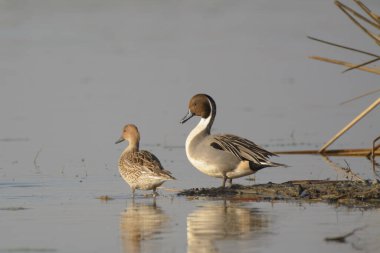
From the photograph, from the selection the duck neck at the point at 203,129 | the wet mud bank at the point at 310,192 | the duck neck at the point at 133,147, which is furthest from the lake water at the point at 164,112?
the duck neck at the point at 203,129

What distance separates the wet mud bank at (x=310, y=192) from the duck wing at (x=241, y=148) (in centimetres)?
40

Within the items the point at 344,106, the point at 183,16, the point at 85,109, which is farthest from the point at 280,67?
the point at 183,16

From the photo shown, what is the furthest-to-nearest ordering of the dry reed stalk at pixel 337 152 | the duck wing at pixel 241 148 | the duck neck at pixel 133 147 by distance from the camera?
the dry reed stalk at pixel 337 152, the duck neck at pixel 133 147, the duck wing at pixel 241 148

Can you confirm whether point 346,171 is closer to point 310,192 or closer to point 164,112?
point 310,192

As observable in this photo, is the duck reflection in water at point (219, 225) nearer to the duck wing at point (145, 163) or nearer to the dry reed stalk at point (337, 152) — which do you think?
the duck wing at point (145, 163)

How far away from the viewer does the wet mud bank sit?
28.5ft

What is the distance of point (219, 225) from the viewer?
7.71 meters

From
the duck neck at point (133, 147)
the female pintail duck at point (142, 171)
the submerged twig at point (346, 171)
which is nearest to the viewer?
the female pintail duck at point (142, 171)

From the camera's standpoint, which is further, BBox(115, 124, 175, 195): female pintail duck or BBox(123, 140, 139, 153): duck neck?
BBox(123, 140, 139, 153): duck neck

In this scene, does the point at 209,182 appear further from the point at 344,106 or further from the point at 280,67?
the point at 280,67

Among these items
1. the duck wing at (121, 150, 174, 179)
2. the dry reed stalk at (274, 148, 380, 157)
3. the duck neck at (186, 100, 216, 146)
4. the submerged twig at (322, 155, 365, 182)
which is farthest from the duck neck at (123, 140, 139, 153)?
the submerged twig at (322, 155, 365, 182)

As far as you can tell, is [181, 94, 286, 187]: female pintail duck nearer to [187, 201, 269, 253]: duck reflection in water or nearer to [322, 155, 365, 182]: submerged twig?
[322, 155, 365, 182]: submerged twig

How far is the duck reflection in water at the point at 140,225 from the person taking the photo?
7047mm

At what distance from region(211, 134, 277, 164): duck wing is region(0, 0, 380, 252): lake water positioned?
53 cm
